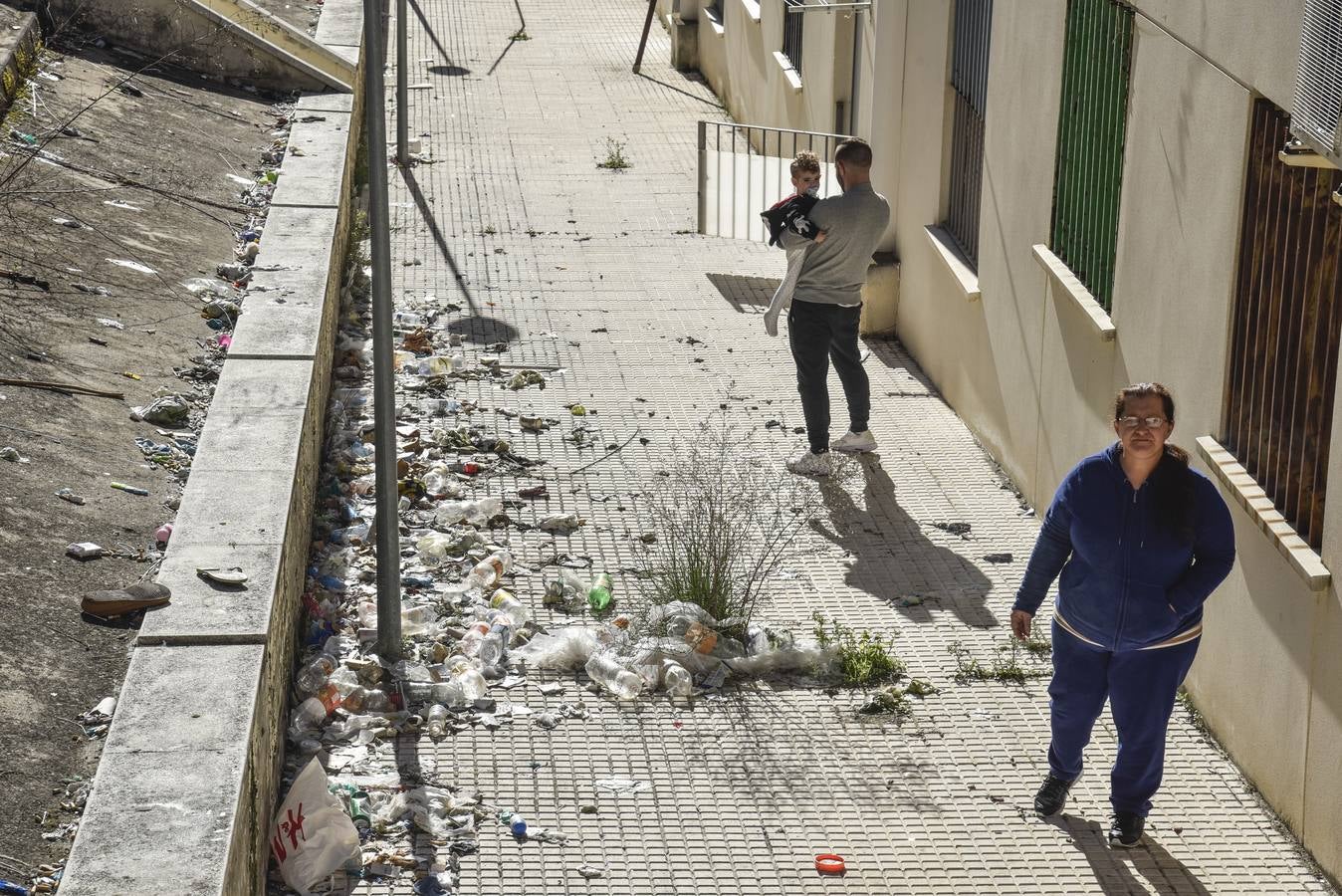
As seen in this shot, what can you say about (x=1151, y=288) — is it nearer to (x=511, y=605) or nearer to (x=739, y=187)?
(x=511, y=605)

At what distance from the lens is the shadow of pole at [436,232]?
12.3 metres

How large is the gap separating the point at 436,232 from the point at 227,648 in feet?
29.9

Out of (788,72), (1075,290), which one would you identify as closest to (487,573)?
(1075,290)

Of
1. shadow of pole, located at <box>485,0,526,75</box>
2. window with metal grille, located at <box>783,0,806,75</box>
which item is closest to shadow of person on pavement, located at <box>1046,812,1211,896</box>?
window with metal grille, located at <box>783,0,806,75</box>

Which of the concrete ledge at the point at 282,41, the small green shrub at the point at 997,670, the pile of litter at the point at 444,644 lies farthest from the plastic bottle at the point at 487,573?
the concrete ledge at the point at 282,41

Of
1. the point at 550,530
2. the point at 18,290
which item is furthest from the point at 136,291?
the point at 550,530

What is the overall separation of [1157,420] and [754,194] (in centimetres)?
869

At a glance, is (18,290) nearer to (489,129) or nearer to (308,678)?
(308,678)

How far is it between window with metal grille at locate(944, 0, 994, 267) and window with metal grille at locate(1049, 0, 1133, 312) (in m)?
1.61

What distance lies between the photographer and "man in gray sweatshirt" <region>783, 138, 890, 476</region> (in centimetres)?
888

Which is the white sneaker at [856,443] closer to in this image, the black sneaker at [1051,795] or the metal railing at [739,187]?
the black sneaker at [1051,795]

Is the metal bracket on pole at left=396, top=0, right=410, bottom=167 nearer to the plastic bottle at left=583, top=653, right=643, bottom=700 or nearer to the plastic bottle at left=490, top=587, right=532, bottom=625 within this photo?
the plastic bottle at left=490, top=587, right=532, bottom=625

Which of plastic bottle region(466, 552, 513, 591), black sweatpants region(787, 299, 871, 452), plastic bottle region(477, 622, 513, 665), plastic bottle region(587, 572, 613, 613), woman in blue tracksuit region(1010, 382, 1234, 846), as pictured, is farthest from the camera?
black sweatpants region(787, 299, 871, 452)

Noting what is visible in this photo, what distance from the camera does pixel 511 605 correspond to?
732 cm
